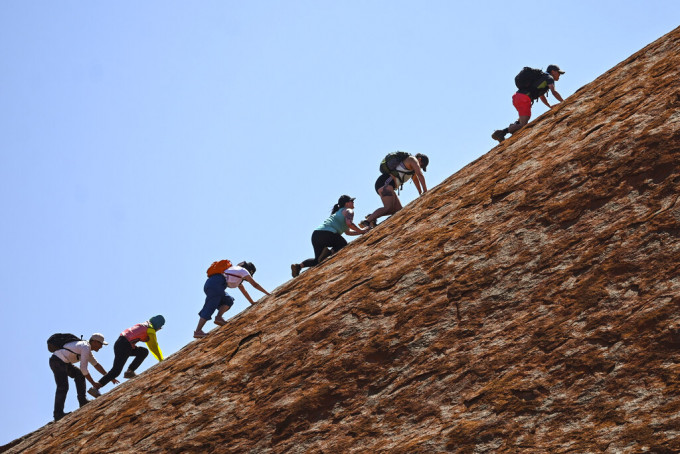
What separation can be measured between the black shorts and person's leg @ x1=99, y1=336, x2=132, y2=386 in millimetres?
7204

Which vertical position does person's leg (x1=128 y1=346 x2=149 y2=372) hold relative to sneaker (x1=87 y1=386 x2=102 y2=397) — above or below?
above

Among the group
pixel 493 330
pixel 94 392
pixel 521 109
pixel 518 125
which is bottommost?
pixel 493 330

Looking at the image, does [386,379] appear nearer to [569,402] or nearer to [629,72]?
[569,402]

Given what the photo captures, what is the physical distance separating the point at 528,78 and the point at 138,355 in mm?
11778

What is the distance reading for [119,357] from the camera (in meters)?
16.0

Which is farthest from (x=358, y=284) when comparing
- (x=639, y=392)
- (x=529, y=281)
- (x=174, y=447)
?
(x=639, y=392)

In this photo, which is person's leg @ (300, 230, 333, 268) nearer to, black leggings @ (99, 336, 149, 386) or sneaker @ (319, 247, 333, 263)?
sneaker @ (319, 247, 333, 263)

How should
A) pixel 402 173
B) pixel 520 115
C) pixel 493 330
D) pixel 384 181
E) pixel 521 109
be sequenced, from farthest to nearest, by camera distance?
pixel 384 181, pixel 402 173, pixel 521 109, pixel 520 115, pixel 493 330

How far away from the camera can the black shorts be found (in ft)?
52.4

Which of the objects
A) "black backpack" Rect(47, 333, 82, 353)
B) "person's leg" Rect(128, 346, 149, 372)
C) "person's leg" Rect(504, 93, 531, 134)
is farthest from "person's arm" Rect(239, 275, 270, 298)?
"person's leg" Rect(504, 93, 531, 134)

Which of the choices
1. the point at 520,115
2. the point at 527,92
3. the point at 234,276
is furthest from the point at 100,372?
the point at 527,92

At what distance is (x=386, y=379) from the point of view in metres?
9.92

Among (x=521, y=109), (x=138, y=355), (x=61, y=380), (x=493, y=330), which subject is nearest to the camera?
(x=493, y=330)

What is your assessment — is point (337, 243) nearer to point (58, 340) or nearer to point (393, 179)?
point (393, 179)
